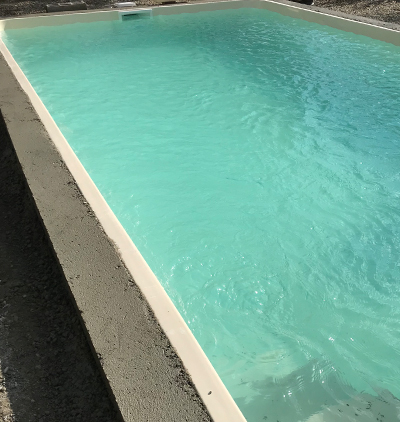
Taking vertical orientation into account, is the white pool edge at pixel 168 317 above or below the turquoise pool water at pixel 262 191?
above

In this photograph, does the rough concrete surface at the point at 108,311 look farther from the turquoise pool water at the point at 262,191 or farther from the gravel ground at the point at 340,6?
the gravel ground at the point at 340,6

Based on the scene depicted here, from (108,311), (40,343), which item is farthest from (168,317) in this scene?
(40,343)

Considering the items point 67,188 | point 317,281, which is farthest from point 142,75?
point 317,281

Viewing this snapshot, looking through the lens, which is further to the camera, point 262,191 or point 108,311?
point 262,191

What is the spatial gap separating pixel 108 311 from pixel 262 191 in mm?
1944

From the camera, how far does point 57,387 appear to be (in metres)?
1.84

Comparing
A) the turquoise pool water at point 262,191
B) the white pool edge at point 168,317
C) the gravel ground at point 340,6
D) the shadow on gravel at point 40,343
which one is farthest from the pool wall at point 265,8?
the shadow on gravel at point 40,343

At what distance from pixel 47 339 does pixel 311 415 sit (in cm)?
127

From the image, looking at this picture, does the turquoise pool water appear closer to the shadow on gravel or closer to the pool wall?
the pool wall

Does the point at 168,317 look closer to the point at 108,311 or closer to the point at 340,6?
the point at 108,311

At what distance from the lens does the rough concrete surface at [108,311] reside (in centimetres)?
162

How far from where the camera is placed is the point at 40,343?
2.02m

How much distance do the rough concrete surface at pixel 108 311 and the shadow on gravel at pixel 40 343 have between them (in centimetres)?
2

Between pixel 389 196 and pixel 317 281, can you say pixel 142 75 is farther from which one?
pixel 317 281
